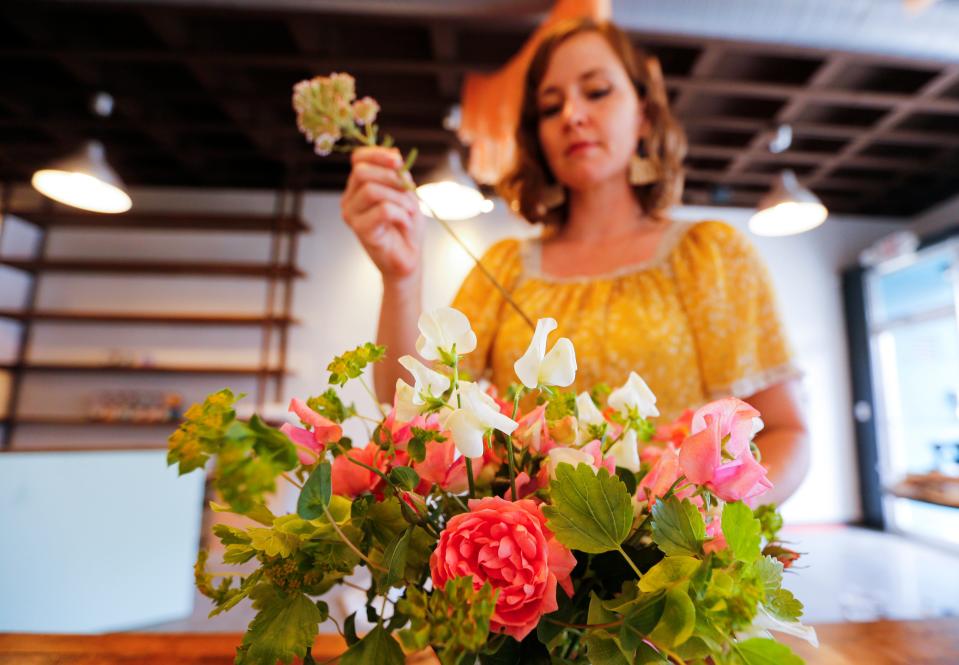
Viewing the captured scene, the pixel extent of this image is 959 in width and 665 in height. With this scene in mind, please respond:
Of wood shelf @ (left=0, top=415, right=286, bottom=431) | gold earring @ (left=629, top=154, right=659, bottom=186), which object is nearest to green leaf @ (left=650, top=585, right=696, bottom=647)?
gold earring @ (left=629, top=154, right=659, bottom=186)

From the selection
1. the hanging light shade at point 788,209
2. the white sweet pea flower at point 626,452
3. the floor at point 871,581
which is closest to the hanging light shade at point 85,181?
the floor at point 871,581

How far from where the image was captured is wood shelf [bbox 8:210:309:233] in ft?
17.2

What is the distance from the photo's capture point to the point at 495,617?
0.25 m

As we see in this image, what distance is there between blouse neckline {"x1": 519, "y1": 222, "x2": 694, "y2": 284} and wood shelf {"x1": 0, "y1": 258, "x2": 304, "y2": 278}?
449 cm

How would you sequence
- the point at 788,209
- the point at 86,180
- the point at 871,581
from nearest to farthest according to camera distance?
the point at 86,180, the point at 871,581, the point at 788,209

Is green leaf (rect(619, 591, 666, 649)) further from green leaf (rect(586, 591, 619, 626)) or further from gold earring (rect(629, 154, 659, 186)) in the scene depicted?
gold earring (rect(629, 154, 659, 186))

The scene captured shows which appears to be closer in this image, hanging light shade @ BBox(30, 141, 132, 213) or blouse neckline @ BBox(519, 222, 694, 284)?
blouse neckline @ BBox(519, 222, 694, 284)

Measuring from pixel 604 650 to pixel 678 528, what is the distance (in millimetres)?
72

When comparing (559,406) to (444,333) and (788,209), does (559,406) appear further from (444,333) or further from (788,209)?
(788,209)

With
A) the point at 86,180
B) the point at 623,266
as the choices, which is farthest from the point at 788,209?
the point at 86,180

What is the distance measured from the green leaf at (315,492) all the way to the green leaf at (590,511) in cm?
12

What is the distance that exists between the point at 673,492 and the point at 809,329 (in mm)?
6469

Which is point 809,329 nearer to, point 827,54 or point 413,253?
point 827,54

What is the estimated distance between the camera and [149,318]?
5.11 m
